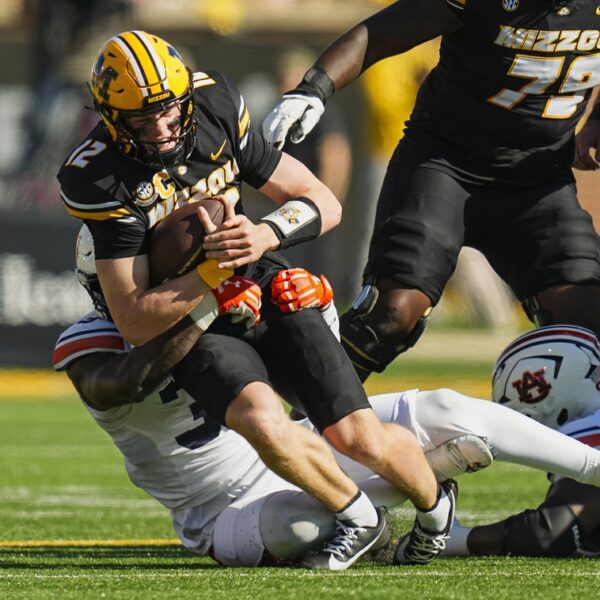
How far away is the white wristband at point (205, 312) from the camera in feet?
12.7

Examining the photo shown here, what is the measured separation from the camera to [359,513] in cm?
382

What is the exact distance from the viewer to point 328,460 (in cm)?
377

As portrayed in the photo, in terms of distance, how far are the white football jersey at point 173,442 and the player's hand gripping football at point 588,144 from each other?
1734 millimetres

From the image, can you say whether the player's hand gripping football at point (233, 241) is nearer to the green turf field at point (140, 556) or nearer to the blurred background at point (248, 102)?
the green turf field at point (140, 556)

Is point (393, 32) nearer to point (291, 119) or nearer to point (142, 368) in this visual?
point (291, 119)

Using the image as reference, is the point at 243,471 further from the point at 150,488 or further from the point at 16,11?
the point at 16,11

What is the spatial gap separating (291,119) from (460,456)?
1.15m

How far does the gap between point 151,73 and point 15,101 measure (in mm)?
12201

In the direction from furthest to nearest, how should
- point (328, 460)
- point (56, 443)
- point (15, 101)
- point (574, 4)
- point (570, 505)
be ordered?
point (15, 101)
point (56, 443)
point (574, 4)
point (570, 505)
point (328, 460)

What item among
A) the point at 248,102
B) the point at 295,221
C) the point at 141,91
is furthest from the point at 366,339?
the point at 248,102

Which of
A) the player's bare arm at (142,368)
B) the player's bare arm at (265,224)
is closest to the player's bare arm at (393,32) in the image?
the player's bare arm at (265,224)

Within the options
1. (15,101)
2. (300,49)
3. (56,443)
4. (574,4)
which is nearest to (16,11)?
(15,101)

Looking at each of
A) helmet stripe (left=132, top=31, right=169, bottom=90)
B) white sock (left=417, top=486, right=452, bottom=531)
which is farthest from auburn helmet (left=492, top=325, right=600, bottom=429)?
helmet stripe (left=132, top=31, right=169, bottom=90)

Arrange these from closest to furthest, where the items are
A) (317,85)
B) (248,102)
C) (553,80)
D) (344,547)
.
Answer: (344,547) → (317,85) → (553,80) → (248,102)
